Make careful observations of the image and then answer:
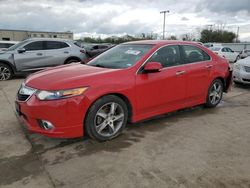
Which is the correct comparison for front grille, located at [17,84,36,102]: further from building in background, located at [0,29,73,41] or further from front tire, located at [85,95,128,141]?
building in background, located at [0,29,73,41]

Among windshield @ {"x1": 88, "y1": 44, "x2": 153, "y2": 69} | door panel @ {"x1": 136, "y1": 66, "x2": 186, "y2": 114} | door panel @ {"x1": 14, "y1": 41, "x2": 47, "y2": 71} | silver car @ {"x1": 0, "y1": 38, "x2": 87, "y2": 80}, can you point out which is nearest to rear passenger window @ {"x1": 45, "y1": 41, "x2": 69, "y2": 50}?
silver car @ {"x1": 0, "y1": 38, "x2": 87, "y2": 80}

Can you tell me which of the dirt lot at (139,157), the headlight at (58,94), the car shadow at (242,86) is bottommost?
the car shadow at (242,86)

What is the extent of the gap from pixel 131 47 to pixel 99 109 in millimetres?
1707

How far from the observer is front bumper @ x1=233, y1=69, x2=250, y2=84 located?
8.50 metres

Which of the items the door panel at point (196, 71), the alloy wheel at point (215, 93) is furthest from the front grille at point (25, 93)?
the alloy wheel at point (215, 93)

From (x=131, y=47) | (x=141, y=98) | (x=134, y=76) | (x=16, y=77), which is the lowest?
(x=16, y=77)

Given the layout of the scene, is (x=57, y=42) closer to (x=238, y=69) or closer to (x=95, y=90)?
(x=238, y=69)

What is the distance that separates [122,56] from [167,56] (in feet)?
2.74

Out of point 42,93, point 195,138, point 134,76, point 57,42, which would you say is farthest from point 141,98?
point 57,42

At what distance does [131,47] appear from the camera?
200 inches

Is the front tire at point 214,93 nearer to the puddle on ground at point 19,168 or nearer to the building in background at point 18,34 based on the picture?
the puddle on ground at point 19,168

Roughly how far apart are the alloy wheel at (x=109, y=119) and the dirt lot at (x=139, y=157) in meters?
0.18

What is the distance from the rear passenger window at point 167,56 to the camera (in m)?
4.71

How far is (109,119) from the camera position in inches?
161
